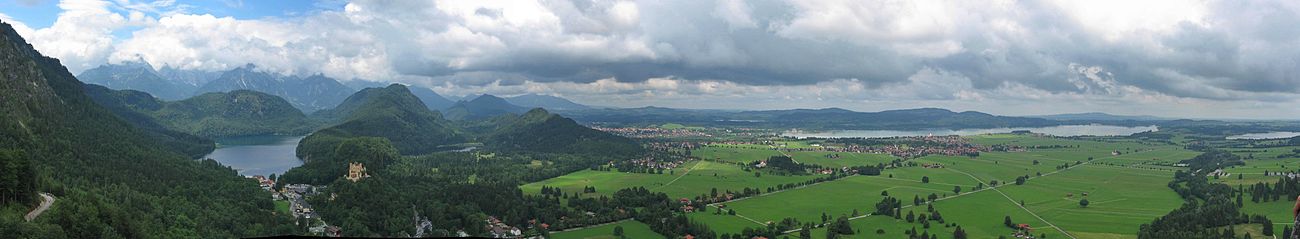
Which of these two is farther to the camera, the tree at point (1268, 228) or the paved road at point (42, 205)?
the tree at point (1268, 228)

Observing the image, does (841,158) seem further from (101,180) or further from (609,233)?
(101,180)

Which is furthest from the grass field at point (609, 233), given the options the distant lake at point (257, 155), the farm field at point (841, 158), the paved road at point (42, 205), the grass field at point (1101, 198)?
the farm field at point (841, 158)

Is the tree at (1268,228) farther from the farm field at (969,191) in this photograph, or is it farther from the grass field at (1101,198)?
the grass field at (1101,198)

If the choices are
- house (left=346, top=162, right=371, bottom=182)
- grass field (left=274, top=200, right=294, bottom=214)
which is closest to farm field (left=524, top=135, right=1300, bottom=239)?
house (left=346, top=162, right=371, bottom=182)

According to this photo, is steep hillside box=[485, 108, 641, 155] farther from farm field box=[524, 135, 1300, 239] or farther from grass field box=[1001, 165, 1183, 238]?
grass field box=[1001, 165, 1183, 238]

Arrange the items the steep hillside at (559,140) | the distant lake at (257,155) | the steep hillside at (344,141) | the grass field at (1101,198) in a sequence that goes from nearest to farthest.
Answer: the grass field at (1101,198) < the steep hillside at (344,141) < the distant lake at (257,155) < the steep hillside at (559,140)

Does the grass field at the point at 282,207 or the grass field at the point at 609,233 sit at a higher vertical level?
the grass field at the point at 282,207

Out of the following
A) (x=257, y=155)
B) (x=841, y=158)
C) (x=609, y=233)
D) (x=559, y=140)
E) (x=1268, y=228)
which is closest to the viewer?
(x=1268, y=228)

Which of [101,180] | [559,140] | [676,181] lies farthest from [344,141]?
[559,140]
